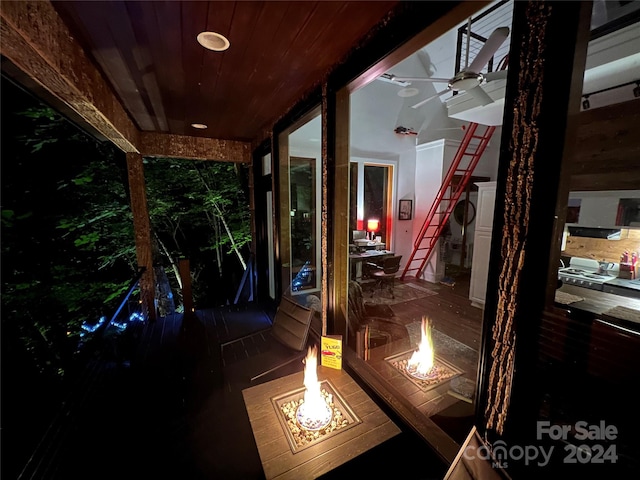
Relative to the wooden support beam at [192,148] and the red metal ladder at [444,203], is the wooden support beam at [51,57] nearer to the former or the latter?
the wooden support beam at [192,148]

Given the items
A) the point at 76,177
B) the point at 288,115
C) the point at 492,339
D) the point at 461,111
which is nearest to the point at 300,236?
the point at 288,115

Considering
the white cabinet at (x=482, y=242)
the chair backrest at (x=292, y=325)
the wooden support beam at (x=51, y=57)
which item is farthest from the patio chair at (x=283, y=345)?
the white cabinet at (x=482, y=242)

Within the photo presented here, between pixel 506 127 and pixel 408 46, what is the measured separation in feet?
2.56

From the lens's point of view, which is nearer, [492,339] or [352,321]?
[492,339]

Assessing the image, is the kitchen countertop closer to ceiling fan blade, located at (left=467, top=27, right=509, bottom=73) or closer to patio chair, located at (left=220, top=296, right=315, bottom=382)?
ceiling fan blade, located at (left=467, top=27, right=509, bottom=73)

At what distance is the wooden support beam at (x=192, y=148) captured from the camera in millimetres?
3754

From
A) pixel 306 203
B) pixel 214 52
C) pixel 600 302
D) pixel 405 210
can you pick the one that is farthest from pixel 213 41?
pixel 405 210

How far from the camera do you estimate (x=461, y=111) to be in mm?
3854

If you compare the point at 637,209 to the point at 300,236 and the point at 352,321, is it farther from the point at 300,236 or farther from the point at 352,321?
the point at 300,236

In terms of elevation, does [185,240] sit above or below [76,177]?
below

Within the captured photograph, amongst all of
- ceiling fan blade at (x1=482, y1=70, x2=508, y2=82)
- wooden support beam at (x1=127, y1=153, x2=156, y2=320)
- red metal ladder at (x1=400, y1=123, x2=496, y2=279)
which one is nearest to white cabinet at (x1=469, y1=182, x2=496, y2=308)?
red metal ladder at (x1=400, y1=123, x2=496, y2=279)

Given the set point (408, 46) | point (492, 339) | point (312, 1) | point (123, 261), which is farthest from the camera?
point (123, 261)

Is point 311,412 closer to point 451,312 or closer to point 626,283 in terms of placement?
point 451,312

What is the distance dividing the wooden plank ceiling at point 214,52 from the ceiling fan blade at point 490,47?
179 cm
